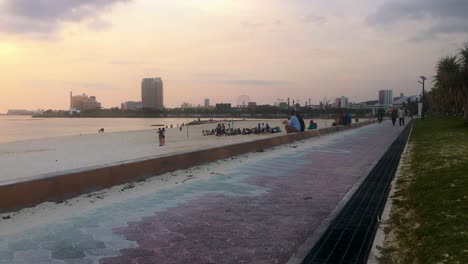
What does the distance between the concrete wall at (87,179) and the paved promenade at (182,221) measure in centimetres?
19

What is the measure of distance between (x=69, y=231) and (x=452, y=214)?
4.07m

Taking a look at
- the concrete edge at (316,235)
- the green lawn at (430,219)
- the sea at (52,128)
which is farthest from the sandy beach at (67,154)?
the sea at (52,128)

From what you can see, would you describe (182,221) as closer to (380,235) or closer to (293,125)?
(380,235)

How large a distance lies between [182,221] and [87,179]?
224 centimetres

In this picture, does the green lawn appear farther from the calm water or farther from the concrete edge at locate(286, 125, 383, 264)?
the calm water

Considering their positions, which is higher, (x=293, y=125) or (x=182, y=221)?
(x=293, y=125)

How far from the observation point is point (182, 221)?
16.3 feet

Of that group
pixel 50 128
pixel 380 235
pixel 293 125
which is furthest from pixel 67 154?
pixel 50 128

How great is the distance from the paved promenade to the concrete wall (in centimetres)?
19

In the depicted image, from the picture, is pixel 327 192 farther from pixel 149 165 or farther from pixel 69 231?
pixel 69 231

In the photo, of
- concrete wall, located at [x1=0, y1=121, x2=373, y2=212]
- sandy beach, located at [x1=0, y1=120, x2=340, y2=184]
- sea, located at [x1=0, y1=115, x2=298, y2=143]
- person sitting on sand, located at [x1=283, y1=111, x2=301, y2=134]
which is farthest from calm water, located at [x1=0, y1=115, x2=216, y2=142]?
concrete wall, located at [x1=0, y1=121, x2=373, y2=212]

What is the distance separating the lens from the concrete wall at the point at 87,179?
5.36 m

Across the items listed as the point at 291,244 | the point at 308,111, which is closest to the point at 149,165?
the point at 291,244

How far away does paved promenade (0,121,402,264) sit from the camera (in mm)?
3881
